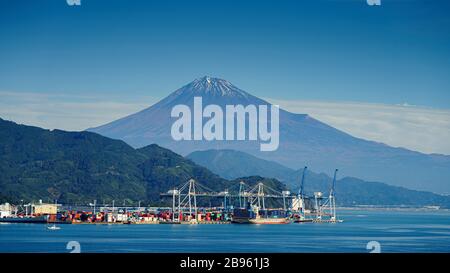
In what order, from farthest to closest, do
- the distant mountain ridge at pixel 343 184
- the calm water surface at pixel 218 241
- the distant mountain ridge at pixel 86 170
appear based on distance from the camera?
the distant mountain ridge at pixel 343 184 → the distant mountain ridge at pixel 86 170 → the calm water surface at pixel 218 241

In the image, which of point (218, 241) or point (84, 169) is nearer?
point (218, 241)

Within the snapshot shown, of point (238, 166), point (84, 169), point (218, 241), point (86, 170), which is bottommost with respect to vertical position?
point (218, 241)

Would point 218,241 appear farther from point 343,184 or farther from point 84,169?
point 343,184

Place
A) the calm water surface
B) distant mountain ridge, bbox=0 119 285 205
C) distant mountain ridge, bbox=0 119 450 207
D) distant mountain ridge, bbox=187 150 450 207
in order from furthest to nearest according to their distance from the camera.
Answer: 1. distant mountain ridge, bbox=187 150 450 207
2. distant mountain ridge, bbox=0 119 285 205
3. distant mountain ridge, bbox=0 119 450 207
4. the calm water surface

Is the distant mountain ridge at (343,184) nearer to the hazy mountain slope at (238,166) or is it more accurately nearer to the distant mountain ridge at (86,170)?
the hazy mountain slope at (238,166)

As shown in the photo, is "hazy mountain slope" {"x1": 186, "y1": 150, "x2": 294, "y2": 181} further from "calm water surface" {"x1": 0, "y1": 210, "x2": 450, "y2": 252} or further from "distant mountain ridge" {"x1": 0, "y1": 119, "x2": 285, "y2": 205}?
"calm water surface" {"x1": 0, "y1": 210, "x2": 450, "y2": 252}

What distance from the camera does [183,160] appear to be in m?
81.7

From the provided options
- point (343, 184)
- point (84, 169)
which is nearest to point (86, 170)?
point (84, 169)

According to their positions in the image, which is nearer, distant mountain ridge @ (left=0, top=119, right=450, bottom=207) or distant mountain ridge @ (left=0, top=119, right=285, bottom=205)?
distant mountain ridge @ (left=0, top=119, right=450, bottom=207)

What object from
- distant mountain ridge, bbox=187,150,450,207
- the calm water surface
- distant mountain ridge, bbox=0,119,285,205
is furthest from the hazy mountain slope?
the calm water surface

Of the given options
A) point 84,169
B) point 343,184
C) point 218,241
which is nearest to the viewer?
point 218,241

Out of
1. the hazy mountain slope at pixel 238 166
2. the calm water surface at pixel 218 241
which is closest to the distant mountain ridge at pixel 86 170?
the hazy mountain slope at pixel 238 166
